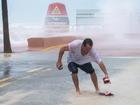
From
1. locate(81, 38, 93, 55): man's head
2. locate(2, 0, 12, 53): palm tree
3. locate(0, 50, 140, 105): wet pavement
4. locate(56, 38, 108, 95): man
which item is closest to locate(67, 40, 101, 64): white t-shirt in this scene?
locate(56, 38, 108, 95): man

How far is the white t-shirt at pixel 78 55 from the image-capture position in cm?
1220

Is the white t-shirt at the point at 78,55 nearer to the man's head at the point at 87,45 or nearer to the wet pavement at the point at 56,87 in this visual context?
the man's head at the point at 87,45

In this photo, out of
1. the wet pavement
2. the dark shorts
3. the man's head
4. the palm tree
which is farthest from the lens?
the palm tree

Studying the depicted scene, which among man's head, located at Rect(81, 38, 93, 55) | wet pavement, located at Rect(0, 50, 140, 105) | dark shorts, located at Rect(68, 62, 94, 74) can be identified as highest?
man's head, located at Rect(81, 38, 93, 55)

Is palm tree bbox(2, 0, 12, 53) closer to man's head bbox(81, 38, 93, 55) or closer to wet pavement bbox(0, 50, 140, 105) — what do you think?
wet pavement bbox(0, 50, 140, 105)

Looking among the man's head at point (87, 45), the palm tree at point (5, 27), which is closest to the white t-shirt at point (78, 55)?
the man's head at point (87, 45)

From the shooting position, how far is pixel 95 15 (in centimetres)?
6022

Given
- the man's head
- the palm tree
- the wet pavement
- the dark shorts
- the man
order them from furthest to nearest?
1. the palm tree
2. the dark shorts
3. the man
4. the man's head
5. the wet pavement

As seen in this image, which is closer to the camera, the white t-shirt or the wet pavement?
the wet pavement

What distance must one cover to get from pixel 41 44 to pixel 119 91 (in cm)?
2121

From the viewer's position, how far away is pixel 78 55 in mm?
12430

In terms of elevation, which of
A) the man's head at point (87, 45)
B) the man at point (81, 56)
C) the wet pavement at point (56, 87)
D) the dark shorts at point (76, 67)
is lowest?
the wet pavement at point (56, 87)

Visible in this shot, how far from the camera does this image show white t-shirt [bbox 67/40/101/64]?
1220cm

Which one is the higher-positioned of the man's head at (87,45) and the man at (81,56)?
the man's head at (87,45)
